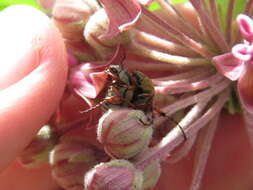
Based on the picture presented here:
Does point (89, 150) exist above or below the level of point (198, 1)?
below

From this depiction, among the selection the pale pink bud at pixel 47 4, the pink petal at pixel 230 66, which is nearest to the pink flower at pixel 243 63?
the pink petal at pixel 230 66

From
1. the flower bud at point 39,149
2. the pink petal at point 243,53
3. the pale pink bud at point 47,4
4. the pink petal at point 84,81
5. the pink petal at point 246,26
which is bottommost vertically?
the flower bud at point 39,149

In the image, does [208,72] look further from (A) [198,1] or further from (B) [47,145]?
(B) [47,145]

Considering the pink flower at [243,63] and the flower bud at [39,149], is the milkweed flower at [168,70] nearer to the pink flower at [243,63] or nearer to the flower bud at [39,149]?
the pink flower at [243,63]

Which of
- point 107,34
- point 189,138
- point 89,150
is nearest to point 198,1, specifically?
point 107,34

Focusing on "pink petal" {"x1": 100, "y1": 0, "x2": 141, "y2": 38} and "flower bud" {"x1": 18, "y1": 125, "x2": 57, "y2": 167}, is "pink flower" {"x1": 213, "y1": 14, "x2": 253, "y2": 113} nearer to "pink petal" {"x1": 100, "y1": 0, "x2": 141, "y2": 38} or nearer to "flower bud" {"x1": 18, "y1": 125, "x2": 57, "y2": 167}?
"pink petal" {"x1": 100, "y1": 0, "x2": 141, "y2": 38}
